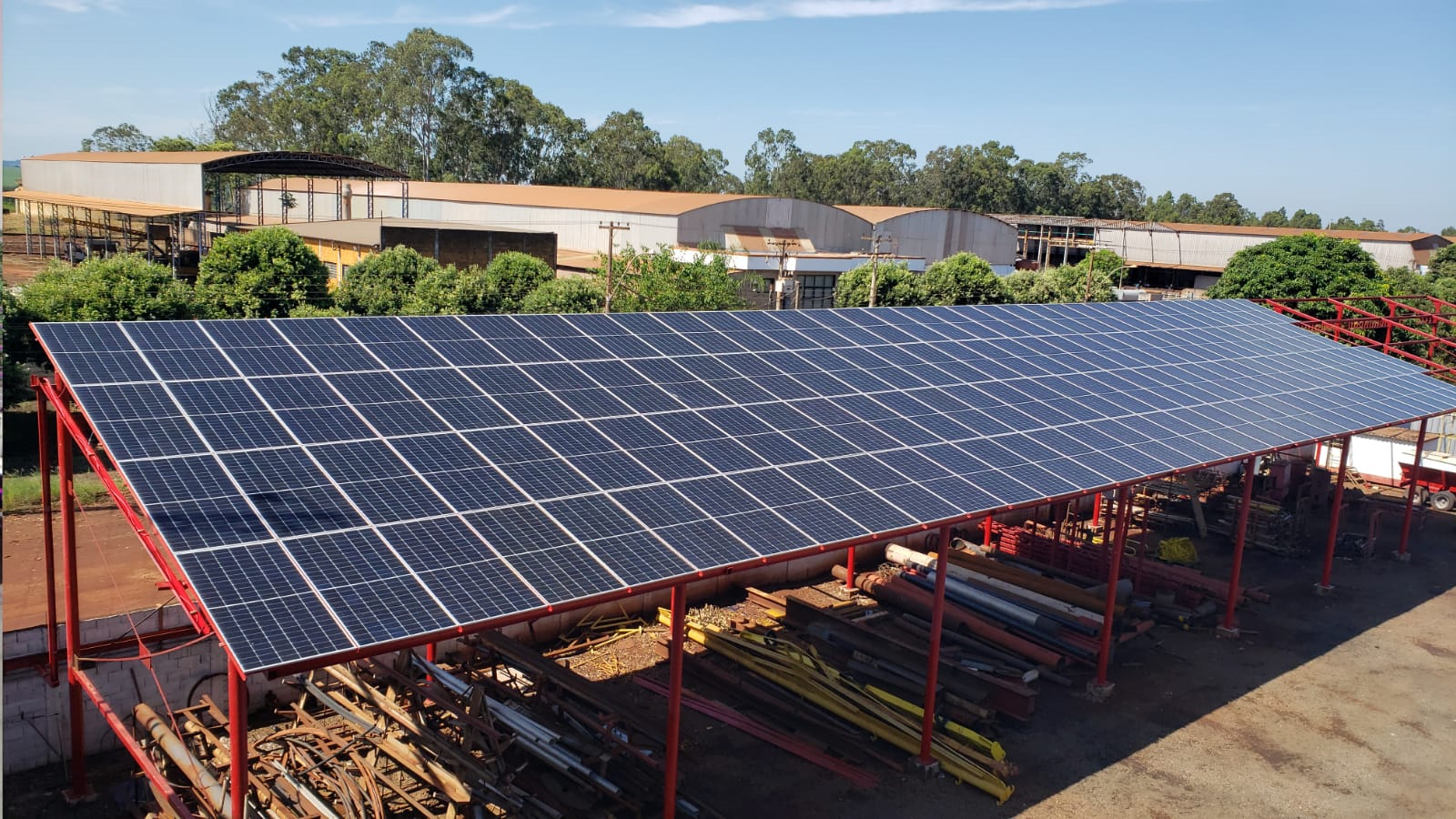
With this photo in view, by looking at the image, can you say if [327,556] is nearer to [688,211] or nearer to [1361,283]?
[688,211]

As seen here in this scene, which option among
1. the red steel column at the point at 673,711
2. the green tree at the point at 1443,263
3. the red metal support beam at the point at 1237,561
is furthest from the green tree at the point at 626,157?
the red steel column at the point at 673,711

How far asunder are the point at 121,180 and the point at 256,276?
40.8 m

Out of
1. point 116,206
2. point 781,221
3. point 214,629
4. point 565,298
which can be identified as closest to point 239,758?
point 214,629

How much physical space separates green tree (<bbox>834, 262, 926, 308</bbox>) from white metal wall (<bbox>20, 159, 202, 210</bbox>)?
118 ft

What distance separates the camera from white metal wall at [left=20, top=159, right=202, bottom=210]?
187ft

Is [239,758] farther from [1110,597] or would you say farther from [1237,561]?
[1237,561]

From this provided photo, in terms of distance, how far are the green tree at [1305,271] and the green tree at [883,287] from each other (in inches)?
834

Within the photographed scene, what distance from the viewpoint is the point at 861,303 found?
53.6 metres

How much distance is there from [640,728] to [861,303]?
40.2 m

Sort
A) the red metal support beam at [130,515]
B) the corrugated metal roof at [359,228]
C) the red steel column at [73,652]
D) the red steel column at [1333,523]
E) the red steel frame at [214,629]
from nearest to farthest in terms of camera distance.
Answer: the red steel frame at [214,629]
the red metal support beam at [130,515]
the red steel column at [73,652]
the red steel column at [1333,523]
the corrugated metal roof at [359,228]

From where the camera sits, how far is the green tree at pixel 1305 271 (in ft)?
193

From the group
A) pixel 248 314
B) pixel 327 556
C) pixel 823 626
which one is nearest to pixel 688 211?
pixel 248 314

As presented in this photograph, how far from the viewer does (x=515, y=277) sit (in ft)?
136

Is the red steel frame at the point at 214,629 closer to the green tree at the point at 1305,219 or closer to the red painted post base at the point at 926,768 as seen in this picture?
the red painted post base at the point at 926,768
